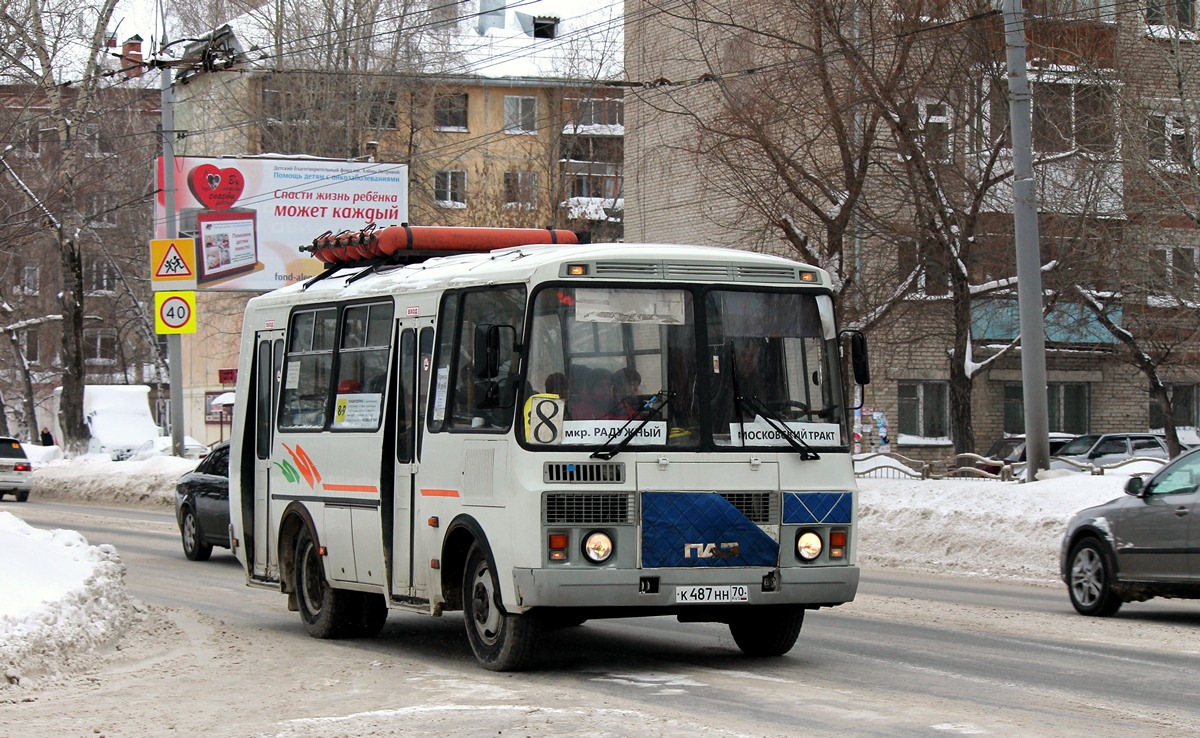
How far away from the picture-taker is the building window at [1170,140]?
973 inches

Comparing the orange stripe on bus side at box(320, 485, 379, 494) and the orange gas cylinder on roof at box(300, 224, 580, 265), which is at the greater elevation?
the orange gas cylinder on roof at box(300, 224, 580, 265)

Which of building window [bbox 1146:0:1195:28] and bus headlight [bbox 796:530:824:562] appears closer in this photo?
bus headlight [bbox 796:530:824:562]

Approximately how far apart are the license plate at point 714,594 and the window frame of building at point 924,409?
36.1m

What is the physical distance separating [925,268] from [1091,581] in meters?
15.3

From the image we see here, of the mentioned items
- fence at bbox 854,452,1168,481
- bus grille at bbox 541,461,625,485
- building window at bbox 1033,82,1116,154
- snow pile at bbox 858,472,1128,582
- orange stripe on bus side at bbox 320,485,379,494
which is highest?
building window at bbox 1033,82,1116,154

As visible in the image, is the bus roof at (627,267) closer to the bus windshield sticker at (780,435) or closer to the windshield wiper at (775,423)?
the windshield wiper at (775,423)

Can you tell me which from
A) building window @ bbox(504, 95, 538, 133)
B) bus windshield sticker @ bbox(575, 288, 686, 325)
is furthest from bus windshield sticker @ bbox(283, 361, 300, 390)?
building window @ bbox(504, 95, 538, 133)

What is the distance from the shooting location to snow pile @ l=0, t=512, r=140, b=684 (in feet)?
34.8

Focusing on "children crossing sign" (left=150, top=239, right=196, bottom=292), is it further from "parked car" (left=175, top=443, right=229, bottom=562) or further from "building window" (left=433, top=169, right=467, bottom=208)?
"building window" (left=433, top=169, right=467, bottom=208)

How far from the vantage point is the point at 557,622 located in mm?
11188

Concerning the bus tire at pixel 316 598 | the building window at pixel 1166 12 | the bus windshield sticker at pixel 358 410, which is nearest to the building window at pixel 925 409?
the building window at pixel 1166 12

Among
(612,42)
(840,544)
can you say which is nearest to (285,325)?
(840,544)

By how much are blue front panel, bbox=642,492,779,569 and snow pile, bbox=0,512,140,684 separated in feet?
12.6

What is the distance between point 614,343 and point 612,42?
50332mm
